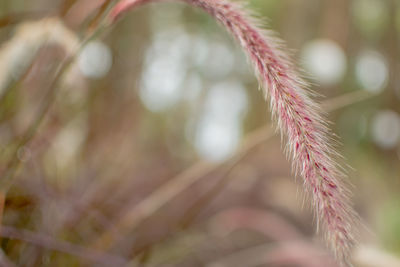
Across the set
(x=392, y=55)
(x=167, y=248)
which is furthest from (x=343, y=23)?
(x=167, y=248)

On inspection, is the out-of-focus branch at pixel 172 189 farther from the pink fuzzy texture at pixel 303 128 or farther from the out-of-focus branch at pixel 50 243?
the pink fuzzy texture at pixel 303 128

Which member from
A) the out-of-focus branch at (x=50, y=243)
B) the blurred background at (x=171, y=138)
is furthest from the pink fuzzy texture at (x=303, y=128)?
the out-of-focus branch at (x=50, y=243)

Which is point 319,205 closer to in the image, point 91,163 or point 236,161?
point 236,161

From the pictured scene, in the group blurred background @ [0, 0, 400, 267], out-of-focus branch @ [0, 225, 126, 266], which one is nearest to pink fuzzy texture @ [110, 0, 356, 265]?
blurred background @ [0, 0, 400, 267]

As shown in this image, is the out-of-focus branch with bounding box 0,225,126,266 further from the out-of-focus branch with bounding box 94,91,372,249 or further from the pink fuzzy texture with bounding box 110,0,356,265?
the pink fuzzy texture with bounding box 110,0,356,265

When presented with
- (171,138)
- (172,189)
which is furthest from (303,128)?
(171,138)

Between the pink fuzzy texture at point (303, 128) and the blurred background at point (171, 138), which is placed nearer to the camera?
the pink fuzzy texture at point (303, 128)
